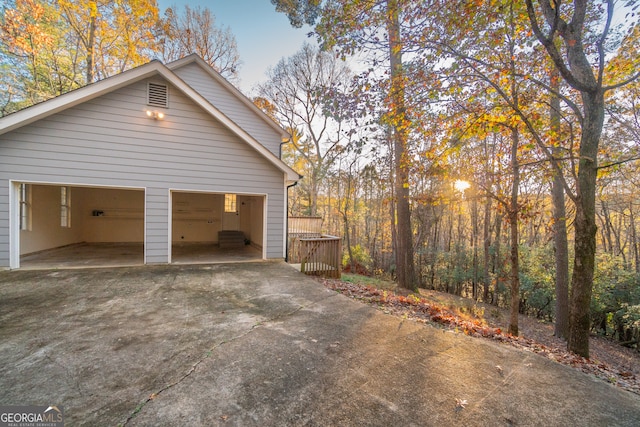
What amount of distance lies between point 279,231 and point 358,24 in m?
5.29

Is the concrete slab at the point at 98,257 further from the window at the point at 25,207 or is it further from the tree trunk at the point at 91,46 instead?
the tree trunk at the point at 91,46

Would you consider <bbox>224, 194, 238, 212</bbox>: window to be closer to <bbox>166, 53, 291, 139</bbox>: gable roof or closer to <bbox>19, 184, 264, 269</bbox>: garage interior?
<bbox>19, 184, 264, 269</bbox>: garage interior

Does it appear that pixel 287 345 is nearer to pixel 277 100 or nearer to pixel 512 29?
pixel 512 29

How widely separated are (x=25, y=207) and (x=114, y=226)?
11.1ft

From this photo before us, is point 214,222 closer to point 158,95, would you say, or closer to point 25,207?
point 25,207

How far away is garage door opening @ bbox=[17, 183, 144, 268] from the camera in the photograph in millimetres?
6785

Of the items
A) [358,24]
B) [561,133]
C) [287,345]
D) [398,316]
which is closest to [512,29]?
[561,133]

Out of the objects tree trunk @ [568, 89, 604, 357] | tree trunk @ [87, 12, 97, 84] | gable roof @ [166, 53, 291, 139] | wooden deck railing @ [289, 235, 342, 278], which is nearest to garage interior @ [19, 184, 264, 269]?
wooden deck railing @ [289, 235, 342, 278]

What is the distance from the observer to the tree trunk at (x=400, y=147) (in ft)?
15.6

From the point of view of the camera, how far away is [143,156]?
6.33 m

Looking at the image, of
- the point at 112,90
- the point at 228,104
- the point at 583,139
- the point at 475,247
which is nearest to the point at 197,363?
the point at 583,139

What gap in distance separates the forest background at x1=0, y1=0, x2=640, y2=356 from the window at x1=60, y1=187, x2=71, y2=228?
22.1ft

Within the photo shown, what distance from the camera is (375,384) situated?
2215 millimetres

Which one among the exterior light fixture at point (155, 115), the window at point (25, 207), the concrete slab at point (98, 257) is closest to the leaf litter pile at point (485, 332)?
the concrete slab at point (98, 257)
